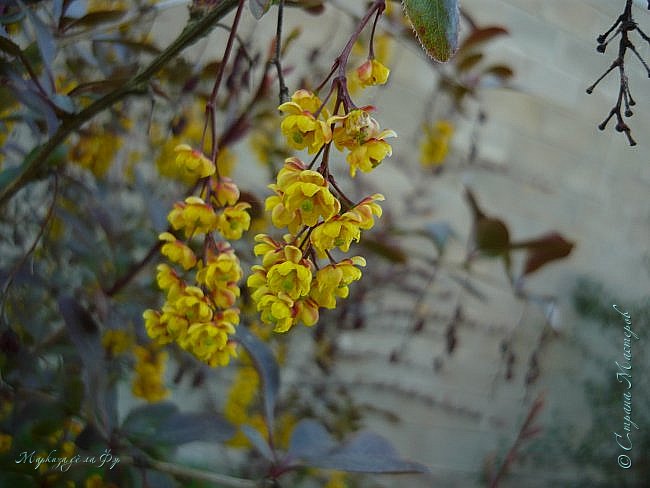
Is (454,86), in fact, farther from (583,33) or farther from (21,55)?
(583,33)

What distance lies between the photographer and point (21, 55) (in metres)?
0.50

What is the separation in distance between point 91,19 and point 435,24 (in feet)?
1.31

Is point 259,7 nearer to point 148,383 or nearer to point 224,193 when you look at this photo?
point 224,193

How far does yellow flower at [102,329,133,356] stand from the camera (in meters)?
0.91

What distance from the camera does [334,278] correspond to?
0.41 m

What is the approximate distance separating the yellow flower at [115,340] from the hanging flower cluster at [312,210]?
0.54 metres

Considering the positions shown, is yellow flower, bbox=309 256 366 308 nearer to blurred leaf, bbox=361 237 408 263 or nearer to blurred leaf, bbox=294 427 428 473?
blurred leaf, bbox=294 427 428 473

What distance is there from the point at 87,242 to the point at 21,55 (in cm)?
31

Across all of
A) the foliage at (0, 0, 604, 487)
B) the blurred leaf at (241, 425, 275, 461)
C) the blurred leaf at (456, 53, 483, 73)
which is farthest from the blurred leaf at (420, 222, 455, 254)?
the blurred leaf at (241, 425, 275, 461)

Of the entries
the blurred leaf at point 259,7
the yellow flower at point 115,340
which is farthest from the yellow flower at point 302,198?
the yellow flower at point 115,340

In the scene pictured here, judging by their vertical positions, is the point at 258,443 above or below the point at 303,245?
below

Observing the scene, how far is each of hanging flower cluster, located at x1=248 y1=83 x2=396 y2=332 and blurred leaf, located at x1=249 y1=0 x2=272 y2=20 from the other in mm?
64

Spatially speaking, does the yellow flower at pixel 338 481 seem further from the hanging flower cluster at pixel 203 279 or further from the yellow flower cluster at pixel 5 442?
the hanging flower cluster at pixel 203 279

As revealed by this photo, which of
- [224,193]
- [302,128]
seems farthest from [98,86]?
[302,128]
